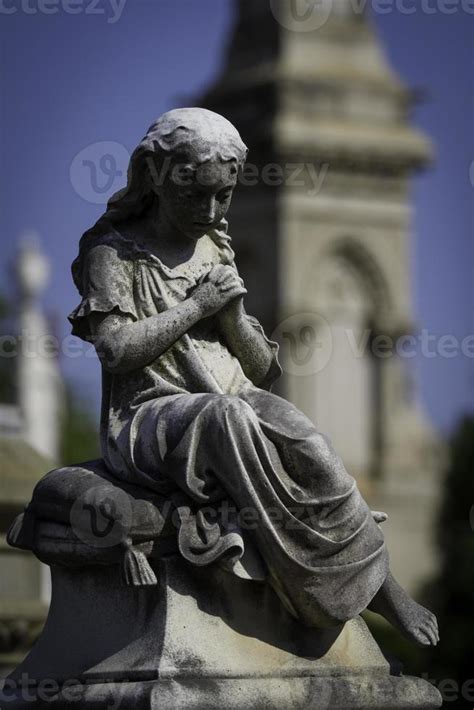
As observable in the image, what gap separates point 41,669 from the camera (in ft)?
42.1

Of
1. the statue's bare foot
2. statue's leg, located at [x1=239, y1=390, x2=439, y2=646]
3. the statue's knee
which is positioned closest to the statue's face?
statue's leg, located at [x1=239, y1=390, x2=439, y2=646]

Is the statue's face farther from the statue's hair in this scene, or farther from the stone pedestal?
the stone pedestal

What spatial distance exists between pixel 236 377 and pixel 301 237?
62078mm

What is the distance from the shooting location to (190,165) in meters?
12.6

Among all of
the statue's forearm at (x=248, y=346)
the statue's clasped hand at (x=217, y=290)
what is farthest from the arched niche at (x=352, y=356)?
the statue's clasped hand at (x=217, y=290)

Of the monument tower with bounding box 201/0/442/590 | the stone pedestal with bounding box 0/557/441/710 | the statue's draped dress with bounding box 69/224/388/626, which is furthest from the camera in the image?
the monument tower with bounding box 201/0/442/590

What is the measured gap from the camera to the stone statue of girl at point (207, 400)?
12.2 meters

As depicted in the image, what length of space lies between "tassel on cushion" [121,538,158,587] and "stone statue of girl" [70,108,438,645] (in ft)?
0.58

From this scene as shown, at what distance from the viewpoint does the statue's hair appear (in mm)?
12609

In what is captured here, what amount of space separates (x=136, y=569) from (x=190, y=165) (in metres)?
1.72

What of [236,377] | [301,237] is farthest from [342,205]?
[236,377]

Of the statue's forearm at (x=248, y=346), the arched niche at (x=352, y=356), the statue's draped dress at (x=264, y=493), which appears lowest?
the arched niche at (x=352, y=356)

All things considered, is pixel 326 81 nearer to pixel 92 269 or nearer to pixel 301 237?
pixel 301 237

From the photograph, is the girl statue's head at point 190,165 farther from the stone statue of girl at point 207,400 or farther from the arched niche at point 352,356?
the arched niche at point 352,356
